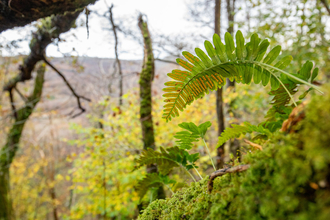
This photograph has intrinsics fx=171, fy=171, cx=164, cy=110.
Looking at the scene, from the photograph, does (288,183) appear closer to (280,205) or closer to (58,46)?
(280,205)

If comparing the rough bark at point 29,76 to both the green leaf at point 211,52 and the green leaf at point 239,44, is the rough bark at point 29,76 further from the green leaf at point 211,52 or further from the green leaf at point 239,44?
the green leaf at point 239,44

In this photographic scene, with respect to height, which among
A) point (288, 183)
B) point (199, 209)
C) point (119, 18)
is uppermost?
point (119, 18)

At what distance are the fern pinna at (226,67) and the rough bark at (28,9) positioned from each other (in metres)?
1.64

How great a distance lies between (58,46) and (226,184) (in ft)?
10.1

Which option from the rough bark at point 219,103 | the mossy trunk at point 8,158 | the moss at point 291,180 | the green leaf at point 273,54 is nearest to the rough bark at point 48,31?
the mossy trunk at point 8,158

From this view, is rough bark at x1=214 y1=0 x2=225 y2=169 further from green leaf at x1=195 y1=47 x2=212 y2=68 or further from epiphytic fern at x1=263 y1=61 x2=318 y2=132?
green leaf at x1=195 y1=47 x2=212 y2=68

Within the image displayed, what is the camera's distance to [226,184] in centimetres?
64

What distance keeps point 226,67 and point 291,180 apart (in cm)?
69

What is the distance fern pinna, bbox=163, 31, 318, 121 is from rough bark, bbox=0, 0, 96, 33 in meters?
1.64

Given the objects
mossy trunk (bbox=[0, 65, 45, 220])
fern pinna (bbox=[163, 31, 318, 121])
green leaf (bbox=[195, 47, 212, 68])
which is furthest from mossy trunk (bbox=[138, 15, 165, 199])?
mossy trunk (bbox=[0, 65, 45, 220])

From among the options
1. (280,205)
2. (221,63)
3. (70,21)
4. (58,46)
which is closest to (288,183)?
(280,205)

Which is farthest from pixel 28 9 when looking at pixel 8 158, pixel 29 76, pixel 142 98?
pixel 8 158

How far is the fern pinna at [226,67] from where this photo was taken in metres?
0.83

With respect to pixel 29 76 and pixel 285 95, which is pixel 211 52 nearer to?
pixel 285 95
